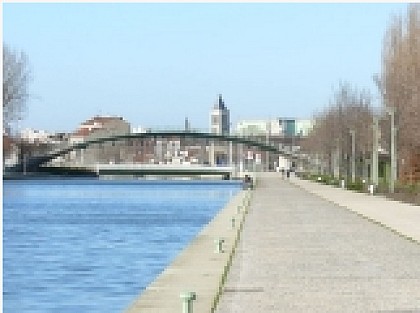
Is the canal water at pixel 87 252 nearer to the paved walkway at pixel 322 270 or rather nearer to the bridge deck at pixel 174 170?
the paved walkway at pixel 322 270

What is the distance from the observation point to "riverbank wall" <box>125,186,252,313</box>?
52.4ft

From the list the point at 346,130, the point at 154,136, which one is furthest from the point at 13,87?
the point at 154,136

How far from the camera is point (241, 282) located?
1902cm

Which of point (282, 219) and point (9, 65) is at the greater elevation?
point (9, 65)

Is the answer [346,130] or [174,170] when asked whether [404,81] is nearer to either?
[346,130]

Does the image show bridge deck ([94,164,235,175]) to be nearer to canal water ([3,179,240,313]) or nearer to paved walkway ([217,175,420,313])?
canal water ([3,179,240,313])

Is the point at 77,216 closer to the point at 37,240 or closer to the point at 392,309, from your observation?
the point at 37,240

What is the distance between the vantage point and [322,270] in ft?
69.2

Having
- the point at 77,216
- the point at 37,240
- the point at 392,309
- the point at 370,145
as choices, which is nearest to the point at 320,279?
the point at 392,309

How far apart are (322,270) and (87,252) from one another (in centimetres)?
889

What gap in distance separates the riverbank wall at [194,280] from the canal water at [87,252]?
58 centimetres

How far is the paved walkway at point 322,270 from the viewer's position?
53.0 ft

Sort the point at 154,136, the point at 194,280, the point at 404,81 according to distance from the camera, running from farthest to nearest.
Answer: the point at 154,136 → the point at 404,81 → the point at 194,280

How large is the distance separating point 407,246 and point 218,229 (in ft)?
27.7
